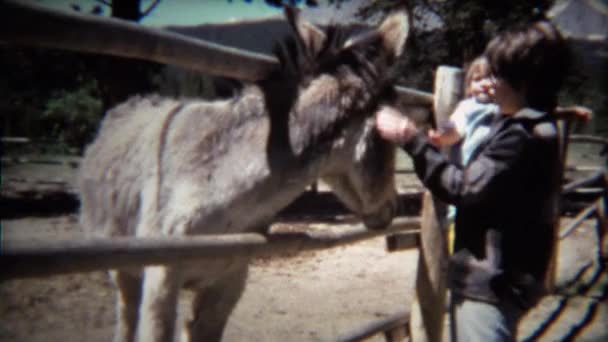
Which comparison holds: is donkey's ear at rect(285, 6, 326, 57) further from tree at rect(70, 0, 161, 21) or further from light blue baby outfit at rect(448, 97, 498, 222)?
tree at rect(70, 0, 161, 21)

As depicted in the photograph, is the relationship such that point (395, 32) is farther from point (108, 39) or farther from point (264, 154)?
point (108, 39)

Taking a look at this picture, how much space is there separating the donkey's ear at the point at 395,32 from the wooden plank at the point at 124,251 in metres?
0.89

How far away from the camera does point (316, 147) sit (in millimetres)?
2043

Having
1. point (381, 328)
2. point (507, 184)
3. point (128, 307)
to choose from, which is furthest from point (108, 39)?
point (381, 328)

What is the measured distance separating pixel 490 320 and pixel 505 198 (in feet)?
1.63

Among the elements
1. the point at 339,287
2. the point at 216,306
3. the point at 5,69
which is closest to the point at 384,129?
the point at 216,306

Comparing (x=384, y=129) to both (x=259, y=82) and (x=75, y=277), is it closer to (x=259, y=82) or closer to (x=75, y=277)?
(x=259, y=82)

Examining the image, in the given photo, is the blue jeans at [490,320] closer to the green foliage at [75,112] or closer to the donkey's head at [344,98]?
the donkey's head at [344,98]

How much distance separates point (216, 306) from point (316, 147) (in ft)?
3.31

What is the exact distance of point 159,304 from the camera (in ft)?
6.31

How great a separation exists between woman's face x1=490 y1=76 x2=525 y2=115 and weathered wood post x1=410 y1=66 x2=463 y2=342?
641 millimetres

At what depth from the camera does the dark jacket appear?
1765 mm

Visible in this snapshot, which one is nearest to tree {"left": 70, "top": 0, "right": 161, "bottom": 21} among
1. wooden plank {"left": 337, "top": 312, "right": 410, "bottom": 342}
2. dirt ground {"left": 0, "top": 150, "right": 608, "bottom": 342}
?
dirt ground {"left": 0, "top": 150, "right": 608, "bottom": 342}

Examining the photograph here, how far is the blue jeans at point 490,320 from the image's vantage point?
1914 millimetres
